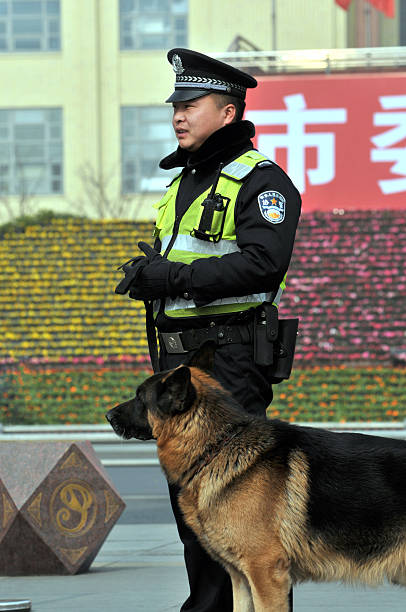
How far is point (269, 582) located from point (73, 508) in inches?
110

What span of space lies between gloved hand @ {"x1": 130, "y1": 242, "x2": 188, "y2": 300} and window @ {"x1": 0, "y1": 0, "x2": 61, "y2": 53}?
105ft

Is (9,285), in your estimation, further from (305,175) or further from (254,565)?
(254,565)

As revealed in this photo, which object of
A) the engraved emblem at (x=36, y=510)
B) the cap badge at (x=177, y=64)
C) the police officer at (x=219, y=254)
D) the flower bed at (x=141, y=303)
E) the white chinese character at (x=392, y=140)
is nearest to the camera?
the police officer at (x=219, y=254)

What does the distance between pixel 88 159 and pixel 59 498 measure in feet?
94.3

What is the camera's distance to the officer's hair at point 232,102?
15.0 ft

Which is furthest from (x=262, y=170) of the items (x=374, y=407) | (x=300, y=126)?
(x=300, y=126)

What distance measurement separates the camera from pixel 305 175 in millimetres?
19406

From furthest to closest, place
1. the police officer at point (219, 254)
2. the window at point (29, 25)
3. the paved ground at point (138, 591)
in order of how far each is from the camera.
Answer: the window at point (29, 25) < the paved ground at point (138, 591) < the police officer at point (219, 254)

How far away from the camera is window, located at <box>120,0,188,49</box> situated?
35.4 metres

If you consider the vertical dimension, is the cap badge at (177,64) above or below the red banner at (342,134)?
above

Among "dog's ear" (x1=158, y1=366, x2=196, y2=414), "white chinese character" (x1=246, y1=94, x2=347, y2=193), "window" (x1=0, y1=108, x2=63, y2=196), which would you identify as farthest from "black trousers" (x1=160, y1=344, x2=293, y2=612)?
"window" (x1=0, y1=108, x2=63, y2=196)

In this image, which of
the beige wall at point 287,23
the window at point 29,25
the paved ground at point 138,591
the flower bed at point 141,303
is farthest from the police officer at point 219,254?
the window at point 29,25

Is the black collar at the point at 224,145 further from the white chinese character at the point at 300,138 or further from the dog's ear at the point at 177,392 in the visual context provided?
the white chinese character at the point at 300,138

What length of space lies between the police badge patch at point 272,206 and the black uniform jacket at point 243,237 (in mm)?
16
